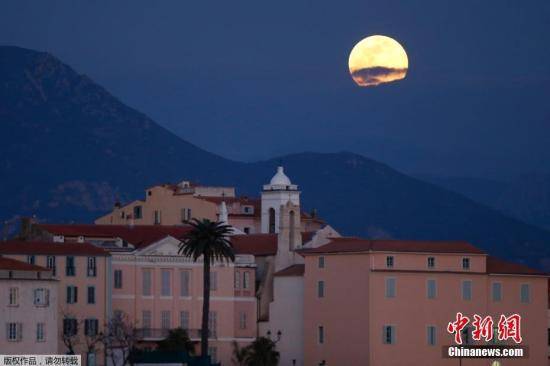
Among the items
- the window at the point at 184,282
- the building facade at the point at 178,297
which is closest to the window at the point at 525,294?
the building facade at the point at 178,297

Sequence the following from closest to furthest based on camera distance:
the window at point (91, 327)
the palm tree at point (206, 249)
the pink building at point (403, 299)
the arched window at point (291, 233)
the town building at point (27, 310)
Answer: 1. the town building at point (27, 310)
2. the pink building at point (403, 299)
3. the palm tree at point (206, 249)
4. the window at point (91, 327)
5. the arched window at point (291, 233)

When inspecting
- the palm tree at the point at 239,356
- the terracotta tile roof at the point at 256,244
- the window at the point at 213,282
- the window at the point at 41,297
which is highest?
the terracotta tile roof at the point at 256,244

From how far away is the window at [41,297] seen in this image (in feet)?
374

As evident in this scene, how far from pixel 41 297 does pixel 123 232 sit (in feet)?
67.5

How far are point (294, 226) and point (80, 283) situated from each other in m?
17.8

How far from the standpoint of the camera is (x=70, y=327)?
393 feet

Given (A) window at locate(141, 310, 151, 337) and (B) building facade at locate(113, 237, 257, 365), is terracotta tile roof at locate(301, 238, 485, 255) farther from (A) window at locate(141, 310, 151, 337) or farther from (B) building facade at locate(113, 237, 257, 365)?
(A) window at locate(141, 310, 151, 337)

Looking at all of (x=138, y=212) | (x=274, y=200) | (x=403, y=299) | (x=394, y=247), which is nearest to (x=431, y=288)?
(x=403, y=299)

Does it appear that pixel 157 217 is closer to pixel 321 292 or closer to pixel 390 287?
pixel 321 292

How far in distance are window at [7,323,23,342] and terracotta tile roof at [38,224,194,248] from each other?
1863 centimetres

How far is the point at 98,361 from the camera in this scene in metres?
120

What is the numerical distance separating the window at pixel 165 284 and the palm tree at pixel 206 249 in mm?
3431

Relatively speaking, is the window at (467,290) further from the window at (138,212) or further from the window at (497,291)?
the window at (138,212)

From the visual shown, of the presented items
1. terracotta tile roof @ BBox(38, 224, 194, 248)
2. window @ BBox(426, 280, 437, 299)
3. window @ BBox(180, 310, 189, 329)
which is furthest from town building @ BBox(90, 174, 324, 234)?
window @ BBox(426, 280, 437, 299)
